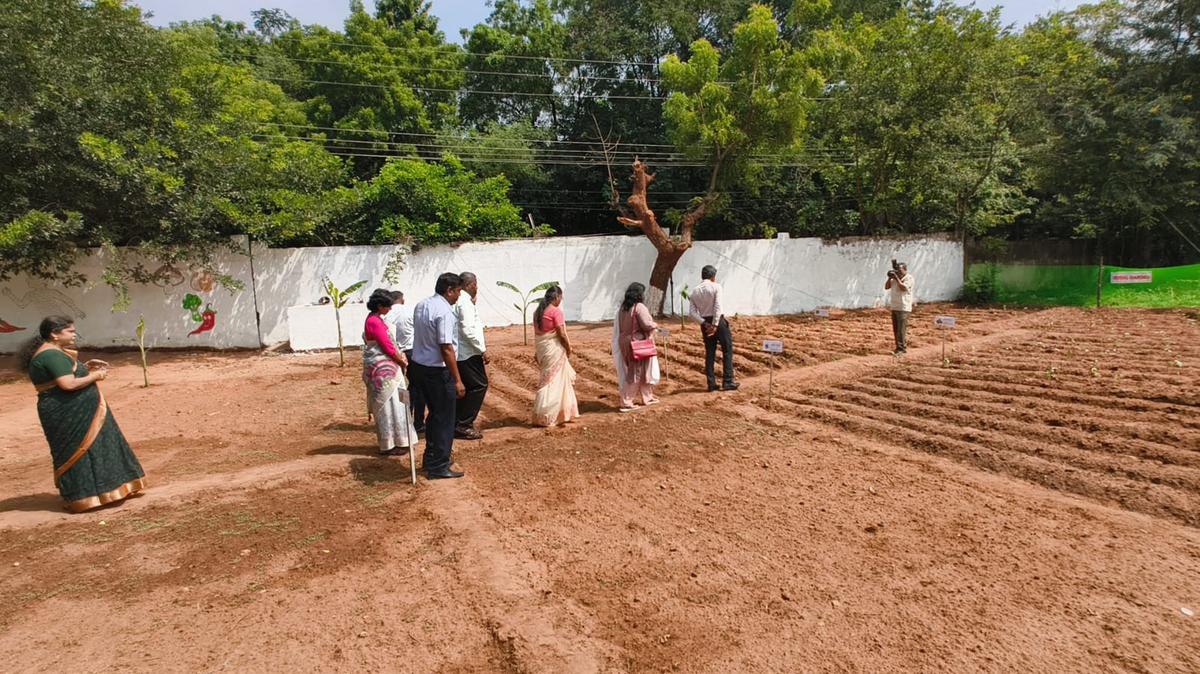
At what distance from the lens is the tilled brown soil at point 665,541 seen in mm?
3205

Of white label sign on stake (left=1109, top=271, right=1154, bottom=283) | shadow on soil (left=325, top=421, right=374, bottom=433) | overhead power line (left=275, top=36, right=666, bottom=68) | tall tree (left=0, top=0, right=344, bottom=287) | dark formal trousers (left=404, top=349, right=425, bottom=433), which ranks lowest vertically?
shadow on soil (left=325, top=421, right=374, bottom=433)

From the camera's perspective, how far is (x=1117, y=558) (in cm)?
391

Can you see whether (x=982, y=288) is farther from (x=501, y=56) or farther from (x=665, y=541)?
(x=501, y=56)

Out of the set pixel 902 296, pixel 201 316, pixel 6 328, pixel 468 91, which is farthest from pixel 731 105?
pixel 6 328

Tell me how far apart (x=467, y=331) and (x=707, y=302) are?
347 centimetres

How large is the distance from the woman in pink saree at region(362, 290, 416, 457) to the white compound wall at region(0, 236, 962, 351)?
7.51 metres

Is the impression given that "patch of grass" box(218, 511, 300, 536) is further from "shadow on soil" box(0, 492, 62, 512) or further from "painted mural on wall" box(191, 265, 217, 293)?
"painted mural on wall" box(191, 265, 217, 293)

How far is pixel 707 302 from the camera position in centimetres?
838

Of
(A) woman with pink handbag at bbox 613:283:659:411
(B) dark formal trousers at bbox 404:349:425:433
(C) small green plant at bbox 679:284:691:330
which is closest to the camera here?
(B) dark formal trousers at bbox 404:349:425:433

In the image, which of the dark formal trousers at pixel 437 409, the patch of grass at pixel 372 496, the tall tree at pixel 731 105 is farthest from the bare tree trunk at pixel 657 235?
the patch of grass at pixel 372 496

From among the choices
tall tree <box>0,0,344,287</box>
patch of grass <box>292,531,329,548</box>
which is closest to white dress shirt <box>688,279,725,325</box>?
patch of grass <box>292,531,329,548</box>

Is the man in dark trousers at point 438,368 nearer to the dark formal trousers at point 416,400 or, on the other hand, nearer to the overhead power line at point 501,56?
the dark formal trousers at point 416,400

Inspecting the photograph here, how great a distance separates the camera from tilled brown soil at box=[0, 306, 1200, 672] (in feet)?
10.5

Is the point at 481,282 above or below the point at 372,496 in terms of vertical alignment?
above
